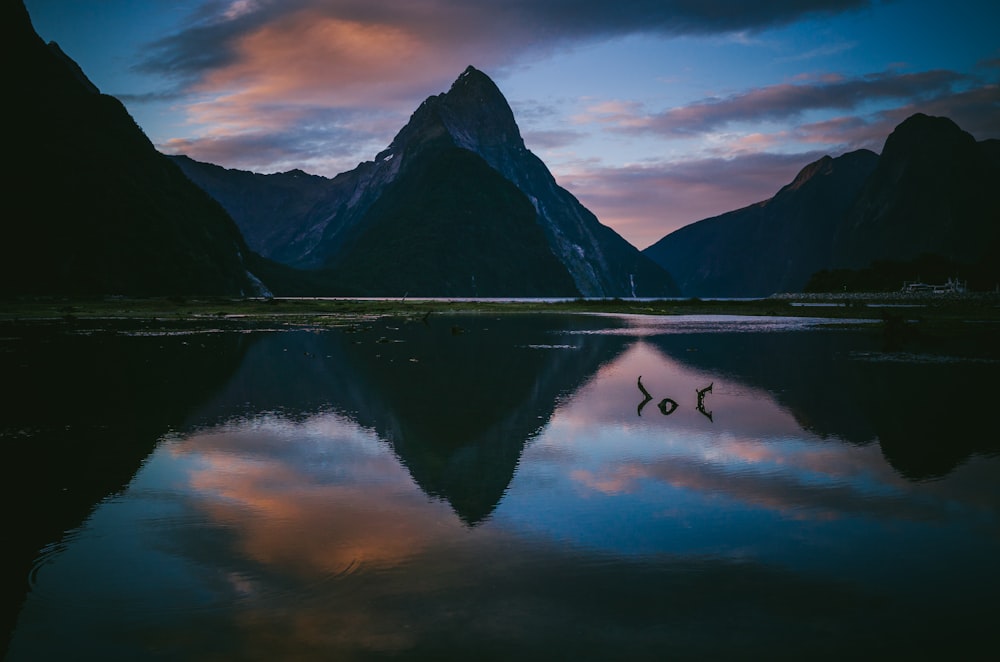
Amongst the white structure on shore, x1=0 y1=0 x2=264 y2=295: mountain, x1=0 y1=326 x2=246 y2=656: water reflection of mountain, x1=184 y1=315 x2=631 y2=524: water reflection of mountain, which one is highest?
x1=0 y1=0 x2=264 y2=295: mountain

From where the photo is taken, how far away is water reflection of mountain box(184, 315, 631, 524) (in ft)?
57.7

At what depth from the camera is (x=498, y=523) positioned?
42.5ft

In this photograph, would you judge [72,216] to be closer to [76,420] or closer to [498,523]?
[76,420]

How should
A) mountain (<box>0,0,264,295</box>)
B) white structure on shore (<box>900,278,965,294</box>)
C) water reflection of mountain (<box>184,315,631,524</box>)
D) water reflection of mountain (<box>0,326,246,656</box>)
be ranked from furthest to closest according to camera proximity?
mountain (<box>0,0,264,295</box>) < white structure on shore (<box>900,278,965,294</box>) < water reflection of mountain (<box>184,315,631,524</box>) < water reflection of mountain (<box>0,326,246,656</box>)

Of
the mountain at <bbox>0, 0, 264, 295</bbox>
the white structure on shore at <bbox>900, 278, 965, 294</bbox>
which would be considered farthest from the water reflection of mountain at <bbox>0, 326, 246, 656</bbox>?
the white structure on shore at <bbox>900, 278, 965, 294</bbox>

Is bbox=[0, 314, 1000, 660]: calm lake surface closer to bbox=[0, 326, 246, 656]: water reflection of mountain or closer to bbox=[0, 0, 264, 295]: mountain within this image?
bbox=[0, 326, 246, 656]: water reflection of mountain

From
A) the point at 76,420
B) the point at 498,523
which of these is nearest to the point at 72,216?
the point at 76,420

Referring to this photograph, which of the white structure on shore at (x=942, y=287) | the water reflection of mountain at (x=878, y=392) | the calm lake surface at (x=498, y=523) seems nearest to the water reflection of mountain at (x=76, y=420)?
the calm lake surface at (x=498, y=523)

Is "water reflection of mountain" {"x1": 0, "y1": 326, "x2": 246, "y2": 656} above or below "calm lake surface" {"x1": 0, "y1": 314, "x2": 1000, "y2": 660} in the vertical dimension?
above

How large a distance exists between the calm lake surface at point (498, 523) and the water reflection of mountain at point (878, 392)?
0.22 meters

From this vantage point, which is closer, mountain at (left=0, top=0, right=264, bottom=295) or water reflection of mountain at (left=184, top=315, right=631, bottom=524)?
water reflection of mountain at (left=184, top=315, right=631, bottom=524)

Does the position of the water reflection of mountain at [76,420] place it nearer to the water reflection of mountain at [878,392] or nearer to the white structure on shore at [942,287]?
the water reflection of mountain at [878,392]

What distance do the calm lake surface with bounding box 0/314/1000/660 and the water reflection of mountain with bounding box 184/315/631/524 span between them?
0.21 meters

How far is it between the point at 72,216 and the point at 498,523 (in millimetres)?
190376
